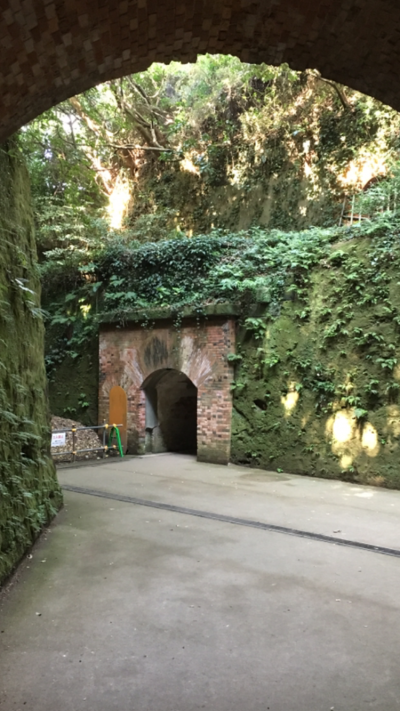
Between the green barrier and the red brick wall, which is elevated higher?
the red brick wall

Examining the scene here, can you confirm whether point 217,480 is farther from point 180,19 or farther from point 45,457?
point 180,19

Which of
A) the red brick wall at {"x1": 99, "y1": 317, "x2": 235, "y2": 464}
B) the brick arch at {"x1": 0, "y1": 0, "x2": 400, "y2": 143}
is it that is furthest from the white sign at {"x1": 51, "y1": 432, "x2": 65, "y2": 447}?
the brick arch at {"x1": 0, "y1": 0, "x2": 400, "y2": 143}

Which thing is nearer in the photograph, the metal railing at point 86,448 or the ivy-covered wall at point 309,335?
the ivy-covered wall at point 309,335

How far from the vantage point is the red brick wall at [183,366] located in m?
10.6

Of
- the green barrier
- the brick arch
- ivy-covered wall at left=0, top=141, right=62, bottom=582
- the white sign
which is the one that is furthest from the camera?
the green barrier

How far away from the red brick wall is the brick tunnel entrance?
0.34 m

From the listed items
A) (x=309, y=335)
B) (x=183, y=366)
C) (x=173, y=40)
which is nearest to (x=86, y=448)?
(x=183, y=366)

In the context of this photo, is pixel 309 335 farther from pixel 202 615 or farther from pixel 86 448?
pixel 202 615

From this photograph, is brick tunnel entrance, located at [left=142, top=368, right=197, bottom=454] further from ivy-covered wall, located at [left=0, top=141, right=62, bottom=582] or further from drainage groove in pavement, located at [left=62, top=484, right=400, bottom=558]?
ivy-covered wall, located at [left=0, top=141, right=62, bottom=582]

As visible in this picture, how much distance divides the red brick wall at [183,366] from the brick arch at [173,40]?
7.56 meters

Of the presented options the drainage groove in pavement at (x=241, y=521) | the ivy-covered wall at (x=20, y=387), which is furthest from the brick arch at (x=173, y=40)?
the drainage groove in pavement at (x=241, y=521)

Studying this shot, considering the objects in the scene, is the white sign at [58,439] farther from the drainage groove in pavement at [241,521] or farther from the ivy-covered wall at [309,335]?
the ivy-covered wall at [309,335]

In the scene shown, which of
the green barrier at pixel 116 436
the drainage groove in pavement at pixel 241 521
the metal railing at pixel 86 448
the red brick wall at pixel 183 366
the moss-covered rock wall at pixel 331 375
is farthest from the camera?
the green barrier at pixel 116 436

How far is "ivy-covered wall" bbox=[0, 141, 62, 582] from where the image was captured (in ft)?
15.4
